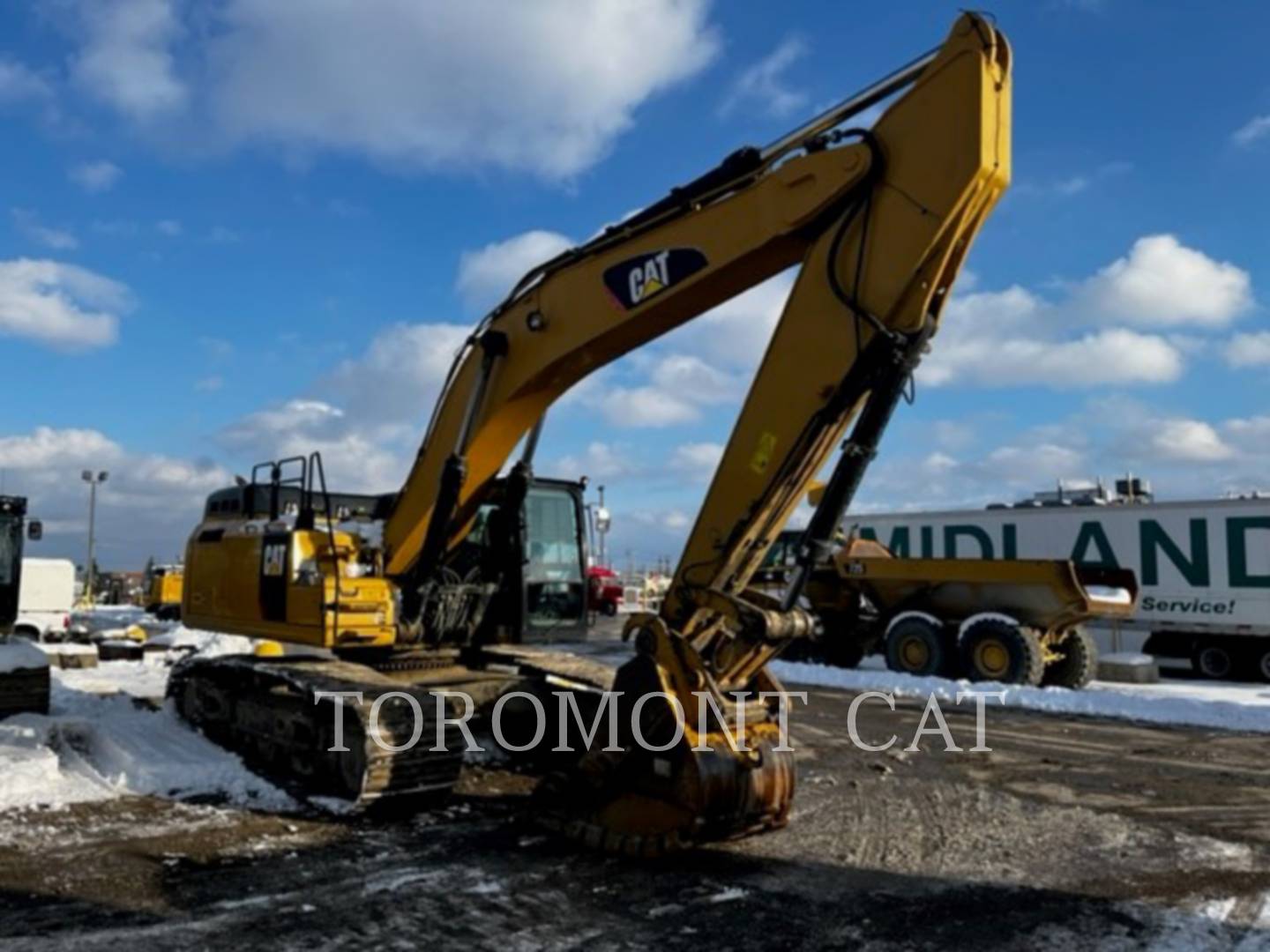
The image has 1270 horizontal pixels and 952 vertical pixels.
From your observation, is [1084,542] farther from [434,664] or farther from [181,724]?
[181,724]

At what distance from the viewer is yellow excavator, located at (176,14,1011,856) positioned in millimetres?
6273

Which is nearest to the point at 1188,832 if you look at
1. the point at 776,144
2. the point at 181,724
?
the point at 776,144

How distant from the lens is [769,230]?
6859 mm

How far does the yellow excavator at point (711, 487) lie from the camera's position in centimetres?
627

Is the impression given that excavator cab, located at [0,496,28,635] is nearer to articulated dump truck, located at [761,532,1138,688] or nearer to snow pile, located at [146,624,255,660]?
snow pile, located at [146,624,255,660]

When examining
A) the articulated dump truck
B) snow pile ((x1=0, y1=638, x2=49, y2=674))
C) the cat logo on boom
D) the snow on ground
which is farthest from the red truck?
the cat logo on boom

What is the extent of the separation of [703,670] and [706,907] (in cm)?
135

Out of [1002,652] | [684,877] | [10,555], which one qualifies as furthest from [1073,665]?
[10,555]

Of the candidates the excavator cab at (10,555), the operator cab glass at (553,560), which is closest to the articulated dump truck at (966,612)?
the operator cab glass at (553,560)

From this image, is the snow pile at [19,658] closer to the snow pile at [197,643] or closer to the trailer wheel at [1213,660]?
the snow pile at [197,643]

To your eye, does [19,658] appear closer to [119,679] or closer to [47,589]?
[119,679]

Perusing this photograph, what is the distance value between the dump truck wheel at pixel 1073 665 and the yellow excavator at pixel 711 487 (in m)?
9.81

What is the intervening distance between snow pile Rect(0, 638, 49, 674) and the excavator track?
1589 mm

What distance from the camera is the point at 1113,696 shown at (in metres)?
15.0
